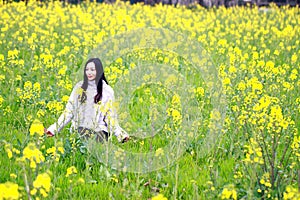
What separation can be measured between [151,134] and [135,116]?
29.4 inches

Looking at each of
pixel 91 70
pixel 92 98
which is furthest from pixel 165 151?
pixel 91 70

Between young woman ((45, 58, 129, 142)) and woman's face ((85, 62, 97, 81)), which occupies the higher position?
woman's face ((85, 62, 97, 81))

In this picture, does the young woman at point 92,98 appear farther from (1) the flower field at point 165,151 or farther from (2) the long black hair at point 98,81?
(1) the flower field at point 165,151

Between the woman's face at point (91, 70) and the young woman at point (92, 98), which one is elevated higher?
the woman's face at point (91, 70)

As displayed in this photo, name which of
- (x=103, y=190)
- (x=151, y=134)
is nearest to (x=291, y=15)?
(x=151, y=134)

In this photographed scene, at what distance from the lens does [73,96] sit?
14.8ft

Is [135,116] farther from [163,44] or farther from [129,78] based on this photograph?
[163,44]

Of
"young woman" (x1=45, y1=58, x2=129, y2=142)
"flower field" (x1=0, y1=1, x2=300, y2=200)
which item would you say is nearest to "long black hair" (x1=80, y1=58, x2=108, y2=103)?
"young woman" (x1=45, y1=58, x2=129, y2=142)

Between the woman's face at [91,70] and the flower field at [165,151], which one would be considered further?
the woman's face at [91,70]

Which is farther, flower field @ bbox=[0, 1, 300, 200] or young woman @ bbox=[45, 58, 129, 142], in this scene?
young woman @ bbox=[45, 58, 129, 142]

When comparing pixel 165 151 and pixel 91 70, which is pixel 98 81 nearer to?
pixel 91 70

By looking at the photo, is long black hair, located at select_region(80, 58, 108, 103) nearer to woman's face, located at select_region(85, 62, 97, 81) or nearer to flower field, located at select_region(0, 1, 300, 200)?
woman's face, located at select_region(85, 62, 97, 81)

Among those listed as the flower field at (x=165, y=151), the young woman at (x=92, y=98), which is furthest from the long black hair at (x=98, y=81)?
the flower field at (x=165, y=151)

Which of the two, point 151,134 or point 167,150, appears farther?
point 151,134
